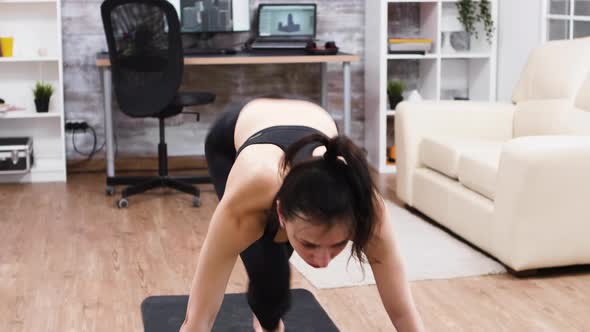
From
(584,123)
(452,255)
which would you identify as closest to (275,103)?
(452,255)

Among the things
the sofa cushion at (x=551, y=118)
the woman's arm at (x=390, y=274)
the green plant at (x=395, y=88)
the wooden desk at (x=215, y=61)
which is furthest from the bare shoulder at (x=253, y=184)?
the green plant at (x=395, y=88)

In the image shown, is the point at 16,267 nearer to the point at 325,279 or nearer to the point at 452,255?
the point at 325,279

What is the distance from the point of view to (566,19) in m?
4.46

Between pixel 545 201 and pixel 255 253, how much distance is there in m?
1.38

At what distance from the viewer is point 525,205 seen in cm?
306

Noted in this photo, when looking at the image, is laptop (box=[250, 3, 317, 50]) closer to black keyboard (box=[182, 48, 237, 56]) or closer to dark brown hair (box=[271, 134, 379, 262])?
black keyboard (box=[182, 48, 237, 56])

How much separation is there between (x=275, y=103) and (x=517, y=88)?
7.82 ft

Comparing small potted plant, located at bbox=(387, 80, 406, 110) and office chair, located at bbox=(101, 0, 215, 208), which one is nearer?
office chair, located at bbox=(101, 0, 215, 208)

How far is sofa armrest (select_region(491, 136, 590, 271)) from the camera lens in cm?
303

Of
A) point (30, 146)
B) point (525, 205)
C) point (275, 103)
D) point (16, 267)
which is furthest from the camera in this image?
point (30, 146)

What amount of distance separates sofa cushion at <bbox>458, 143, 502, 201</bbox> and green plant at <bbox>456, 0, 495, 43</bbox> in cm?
158

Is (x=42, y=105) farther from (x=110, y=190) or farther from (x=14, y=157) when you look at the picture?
(x=110, y=190)

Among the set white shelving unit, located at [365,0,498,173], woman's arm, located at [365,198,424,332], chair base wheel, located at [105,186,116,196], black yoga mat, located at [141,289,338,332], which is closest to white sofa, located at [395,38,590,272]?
black yoga mat, located at [141,289,338,332]

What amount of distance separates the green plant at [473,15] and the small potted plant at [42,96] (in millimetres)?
2445
